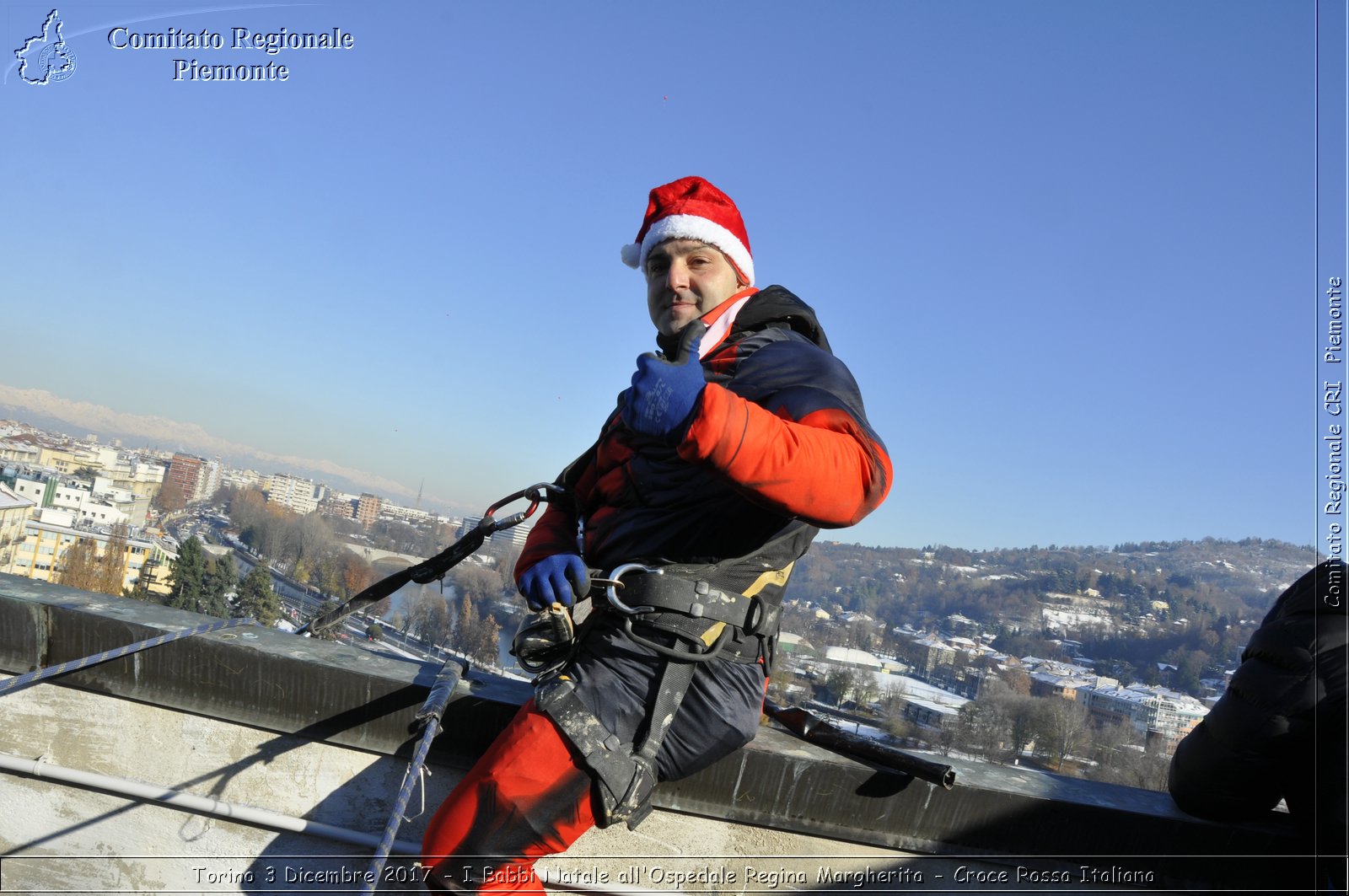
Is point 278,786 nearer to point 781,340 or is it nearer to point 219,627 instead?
point 219,627

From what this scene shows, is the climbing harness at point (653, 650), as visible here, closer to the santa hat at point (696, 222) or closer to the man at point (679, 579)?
the man at point (679, 579)

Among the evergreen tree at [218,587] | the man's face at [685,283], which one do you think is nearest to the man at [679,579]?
the man's face at [685,283]

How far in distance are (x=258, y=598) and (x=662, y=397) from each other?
21.5 metres

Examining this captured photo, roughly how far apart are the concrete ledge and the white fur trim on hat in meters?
1.45

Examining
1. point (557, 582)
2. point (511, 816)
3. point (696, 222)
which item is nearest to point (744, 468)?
point (557, 582)

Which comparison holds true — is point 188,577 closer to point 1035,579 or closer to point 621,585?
point 621,585

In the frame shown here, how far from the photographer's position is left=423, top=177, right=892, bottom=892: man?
5.72ft

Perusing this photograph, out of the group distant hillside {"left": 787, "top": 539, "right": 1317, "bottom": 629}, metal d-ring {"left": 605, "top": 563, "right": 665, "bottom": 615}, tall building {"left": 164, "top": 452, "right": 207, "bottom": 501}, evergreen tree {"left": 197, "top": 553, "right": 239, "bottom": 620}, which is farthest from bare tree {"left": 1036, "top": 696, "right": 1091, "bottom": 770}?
tall building {"left": 164, "top": 452, "right": 207, "bottom": 501}

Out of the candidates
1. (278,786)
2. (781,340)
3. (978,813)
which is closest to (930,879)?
(978,813)

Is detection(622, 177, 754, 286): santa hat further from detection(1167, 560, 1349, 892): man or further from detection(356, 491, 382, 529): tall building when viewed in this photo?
detection(356, 491, 382, 529): tall building

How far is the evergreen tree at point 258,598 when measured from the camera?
19953 mm

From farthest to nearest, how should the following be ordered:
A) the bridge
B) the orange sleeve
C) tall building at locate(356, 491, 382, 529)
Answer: tall building at locate(356, 491, 382, 529) < the bridge < the orange sleeve

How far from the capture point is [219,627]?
260cm

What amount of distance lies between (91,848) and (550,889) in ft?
4.30
